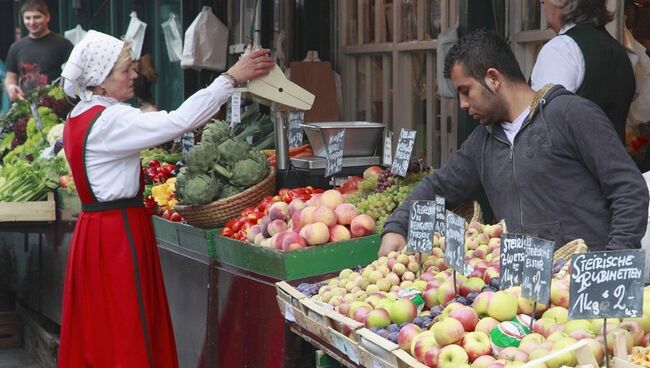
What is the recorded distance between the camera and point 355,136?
5.82 meters

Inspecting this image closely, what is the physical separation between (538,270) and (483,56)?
3.84 ft

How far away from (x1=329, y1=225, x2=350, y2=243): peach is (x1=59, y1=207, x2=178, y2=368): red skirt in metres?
0.87

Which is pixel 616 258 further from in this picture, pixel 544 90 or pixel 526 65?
pixel 526 65

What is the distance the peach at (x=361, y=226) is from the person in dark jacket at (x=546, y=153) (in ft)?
2.65

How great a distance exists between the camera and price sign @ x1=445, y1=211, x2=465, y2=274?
335cm

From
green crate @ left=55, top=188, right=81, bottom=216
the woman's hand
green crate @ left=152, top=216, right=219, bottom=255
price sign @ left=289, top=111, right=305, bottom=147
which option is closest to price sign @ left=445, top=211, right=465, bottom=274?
the woman's hand

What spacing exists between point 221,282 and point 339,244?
90cm

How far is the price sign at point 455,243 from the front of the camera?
3.35 metres

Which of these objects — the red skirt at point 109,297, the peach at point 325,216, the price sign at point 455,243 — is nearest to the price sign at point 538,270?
the price sign at point 455,243

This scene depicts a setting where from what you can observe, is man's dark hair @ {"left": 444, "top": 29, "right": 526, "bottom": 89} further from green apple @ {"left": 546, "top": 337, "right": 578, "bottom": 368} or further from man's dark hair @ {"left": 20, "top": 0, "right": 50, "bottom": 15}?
man's dark hair @ {"left": 20, "top": 0, "right": 50, "bottom": 15}

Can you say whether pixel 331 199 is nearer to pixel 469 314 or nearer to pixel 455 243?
pixel 455 243

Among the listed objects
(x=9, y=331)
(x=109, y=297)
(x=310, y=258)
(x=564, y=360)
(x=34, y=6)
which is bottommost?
(x=9, y=331)

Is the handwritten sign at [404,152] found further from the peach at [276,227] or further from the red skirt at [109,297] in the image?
the red skirt at [109,297]

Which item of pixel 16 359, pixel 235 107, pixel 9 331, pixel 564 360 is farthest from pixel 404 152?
pixel 9 331
